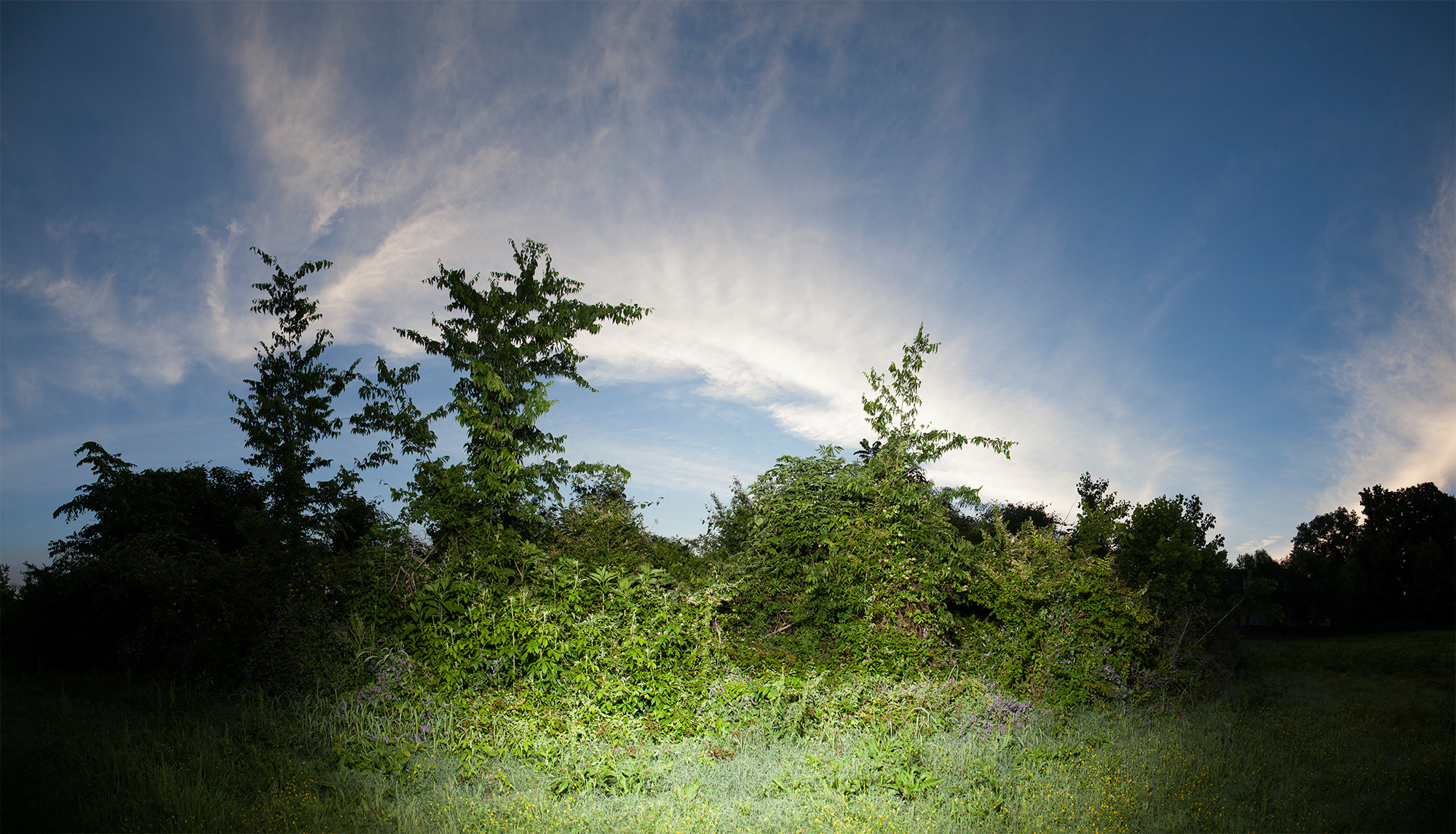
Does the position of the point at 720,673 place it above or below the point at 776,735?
above

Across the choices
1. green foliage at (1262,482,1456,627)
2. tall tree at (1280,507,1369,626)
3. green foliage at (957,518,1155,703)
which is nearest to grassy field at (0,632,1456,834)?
green foliage at (957,518,1155,703)

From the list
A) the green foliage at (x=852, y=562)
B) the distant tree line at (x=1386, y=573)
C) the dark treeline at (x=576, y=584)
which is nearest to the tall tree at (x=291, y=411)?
the dark treeline at (x=576, y=584)

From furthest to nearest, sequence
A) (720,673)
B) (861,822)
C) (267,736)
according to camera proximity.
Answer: (720,673) < (267,736) < (861,822)

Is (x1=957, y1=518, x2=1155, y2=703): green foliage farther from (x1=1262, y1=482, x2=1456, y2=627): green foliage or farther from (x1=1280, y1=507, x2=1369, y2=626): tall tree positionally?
(x1=1280, y1=507, x2=1369, y2=626): tall tree

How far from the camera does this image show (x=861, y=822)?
4000 mm

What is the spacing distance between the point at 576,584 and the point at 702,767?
220cm

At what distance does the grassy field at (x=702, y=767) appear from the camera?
→ 159 inches

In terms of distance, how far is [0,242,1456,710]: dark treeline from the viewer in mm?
6148

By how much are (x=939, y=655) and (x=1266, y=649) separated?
17.5 meters

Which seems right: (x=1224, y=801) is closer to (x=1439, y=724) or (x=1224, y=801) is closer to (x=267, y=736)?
(x=1439, y=724)

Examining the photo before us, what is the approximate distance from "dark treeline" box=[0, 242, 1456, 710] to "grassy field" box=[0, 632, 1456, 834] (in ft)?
1.66

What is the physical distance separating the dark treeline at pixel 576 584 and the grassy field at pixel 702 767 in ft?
1.66

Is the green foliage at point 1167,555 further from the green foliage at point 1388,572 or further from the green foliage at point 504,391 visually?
the green foliage at point 1388,572

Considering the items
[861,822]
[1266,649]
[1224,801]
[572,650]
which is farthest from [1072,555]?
[1266,649]
